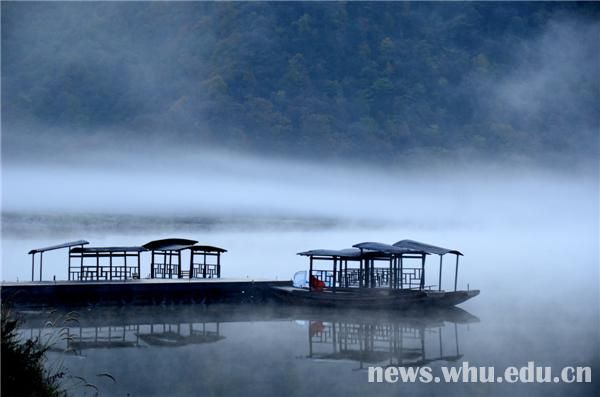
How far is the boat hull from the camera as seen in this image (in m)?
25.8

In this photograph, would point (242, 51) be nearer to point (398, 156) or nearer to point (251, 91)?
point (251, 91)

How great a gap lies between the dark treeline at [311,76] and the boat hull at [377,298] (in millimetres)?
55745

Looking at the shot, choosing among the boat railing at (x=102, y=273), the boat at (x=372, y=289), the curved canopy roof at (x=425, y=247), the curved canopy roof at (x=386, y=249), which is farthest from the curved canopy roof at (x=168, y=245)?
the curved canopy roof at (x=425, y=247)

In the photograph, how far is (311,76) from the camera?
93125 mm

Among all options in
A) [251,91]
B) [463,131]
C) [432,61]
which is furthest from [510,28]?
[251,91]

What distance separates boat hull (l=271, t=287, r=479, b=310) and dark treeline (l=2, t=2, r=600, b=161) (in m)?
55.7

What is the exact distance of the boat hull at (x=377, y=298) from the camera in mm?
25828

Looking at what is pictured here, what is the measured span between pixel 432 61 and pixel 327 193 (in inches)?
882

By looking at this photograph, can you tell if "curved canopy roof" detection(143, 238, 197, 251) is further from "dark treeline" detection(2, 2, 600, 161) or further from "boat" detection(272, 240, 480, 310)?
"dark treeline" detection(2, 2, 600, 161)

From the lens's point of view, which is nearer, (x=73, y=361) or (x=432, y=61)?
(x=73, y=361)

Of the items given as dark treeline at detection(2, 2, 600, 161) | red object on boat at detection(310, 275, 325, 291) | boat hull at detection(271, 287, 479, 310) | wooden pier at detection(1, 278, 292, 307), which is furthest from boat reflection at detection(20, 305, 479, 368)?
dark treeline at detection(2, 2, 600, 161)

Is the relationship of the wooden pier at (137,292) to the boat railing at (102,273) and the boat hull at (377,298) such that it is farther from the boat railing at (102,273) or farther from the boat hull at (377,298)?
the boat hull at (377,298)

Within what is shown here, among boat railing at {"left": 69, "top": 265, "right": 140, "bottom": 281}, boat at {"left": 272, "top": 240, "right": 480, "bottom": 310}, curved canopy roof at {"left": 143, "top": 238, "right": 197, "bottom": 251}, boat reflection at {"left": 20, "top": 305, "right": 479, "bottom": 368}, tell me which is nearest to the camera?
boat reflection at {"left": 20, "top": 305, "right": 479, "bottom": 368}

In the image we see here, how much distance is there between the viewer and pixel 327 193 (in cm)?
8712
